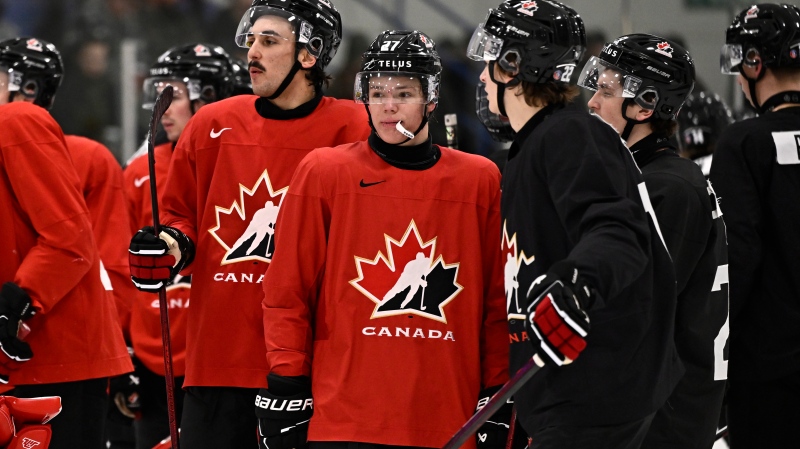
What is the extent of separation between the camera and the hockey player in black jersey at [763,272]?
11.7 feet

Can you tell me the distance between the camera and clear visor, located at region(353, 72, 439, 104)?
9.75 feet

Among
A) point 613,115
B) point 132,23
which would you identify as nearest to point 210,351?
point 613,115

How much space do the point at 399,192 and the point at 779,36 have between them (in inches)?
62.1

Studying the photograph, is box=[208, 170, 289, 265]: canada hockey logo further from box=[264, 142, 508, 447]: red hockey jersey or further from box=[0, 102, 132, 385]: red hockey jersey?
box=[0, 102, 132, 385]: red hockey jersey

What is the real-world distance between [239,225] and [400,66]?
646mm

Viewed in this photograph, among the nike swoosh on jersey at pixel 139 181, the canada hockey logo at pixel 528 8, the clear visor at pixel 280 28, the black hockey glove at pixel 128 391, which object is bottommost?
the black hockey glove at pixel 128 391

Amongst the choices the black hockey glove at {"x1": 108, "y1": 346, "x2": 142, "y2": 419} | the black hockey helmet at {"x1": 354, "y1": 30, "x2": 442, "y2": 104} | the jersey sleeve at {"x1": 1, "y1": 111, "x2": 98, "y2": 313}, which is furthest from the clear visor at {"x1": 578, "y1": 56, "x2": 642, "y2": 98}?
Answer: the black hockey glove at {"x1": 108, "y1": 346, "x2": 142, "y2": 419}

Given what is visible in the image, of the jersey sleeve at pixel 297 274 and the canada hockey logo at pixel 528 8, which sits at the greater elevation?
the canada hockey logo at pixel 528 8

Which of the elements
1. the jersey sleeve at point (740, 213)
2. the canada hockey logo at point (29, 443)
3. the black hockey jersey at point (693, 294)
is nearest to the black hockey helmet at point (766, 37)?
the jersey sleeve at point (740, 213)

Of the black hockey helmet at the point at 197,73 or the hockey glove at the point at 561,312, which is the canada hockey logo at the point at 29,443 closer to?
the hockey glove at the point at 561,312

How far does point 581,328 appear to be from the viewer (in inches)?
84.8

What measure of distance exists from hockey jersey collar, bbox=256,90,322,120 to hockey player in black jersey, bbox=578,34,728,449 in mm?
750

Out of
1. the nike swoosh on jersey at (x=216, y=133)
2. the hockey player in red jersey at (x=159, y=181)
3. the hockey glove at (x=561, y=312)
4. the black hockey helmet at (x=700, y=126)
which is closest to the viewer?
the hockey glove at (x=561, y=312)

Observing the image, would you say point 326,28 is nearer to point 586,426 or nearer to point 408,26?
point 586,426
